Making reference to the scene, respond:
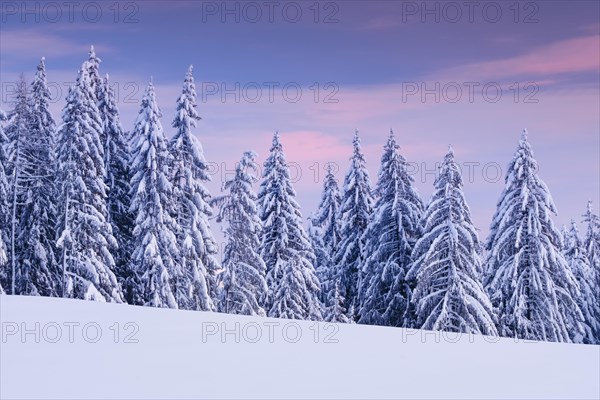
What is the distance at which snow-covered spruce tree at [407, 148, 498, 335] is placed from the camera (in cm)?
3195

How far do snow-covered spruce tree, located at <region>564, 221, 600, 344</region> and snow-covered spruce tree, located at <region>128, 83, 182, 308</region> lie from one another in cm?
2949

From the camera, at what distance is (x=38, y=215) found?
3803 cm

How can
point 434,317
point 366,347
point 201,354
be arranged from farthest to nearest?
point 434,317 < point 366,347 < point 201,354

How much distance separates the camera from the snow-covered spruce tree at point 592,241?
50.1 meters

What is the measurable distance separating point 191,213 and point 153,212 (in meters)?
2.69

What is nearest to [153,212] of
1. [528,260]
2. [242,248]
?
[242,248]

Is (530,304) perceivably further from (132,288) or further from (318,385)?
(318,385)

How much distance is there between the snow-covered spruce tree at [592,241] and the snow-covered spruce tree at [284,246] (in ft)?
81.2

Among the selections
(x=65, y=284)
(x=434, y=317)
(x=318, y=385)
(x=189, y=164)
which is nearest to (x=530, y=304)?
(x=434, y=317)

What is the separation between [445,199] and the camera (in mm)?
32906

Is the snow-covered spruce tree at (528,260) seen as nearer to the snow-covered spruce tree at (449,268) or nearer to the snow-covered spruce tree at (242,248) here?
the snow-covered spruce tree at (449,268)

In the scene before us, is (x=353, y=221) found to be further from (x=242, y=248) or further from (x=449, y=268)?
(x=449, y=268)

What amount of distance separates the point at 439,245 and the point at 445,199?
7.99 feet

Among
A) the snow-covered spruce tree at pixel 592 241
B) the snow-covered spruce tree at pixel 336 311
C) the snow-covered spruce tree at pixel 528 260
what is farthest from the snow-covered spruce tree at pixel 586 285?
the snow-covered spruce tree at pixel 336 311
